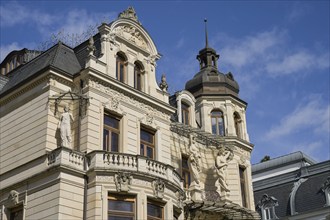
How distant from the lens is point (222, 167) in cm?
3266

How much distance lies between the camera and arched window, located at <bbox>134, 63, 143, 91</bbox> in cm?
2956

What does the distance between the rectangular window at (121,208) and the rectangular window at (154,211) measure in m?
0.95

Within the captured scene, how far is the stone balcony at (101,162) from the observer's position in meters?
23.9

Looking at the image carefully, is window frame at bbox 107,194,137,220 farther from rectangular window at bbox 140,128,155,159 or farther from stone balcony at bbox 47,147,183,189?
rectangular window at bbox 140,128,155,159

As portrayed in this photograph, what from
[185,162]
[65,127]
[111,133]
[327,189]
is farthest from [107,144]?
[327,189]

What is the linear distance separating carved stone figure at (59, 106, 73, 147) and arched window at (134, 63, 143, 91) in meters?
5.04

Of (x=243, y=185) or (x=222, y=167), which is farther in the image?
(x=243, y=185)

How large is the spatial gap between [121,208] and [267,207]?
26.4 m

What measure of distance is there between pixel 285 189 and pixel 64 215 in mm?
29318

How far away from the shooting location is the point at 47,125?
25.3 m

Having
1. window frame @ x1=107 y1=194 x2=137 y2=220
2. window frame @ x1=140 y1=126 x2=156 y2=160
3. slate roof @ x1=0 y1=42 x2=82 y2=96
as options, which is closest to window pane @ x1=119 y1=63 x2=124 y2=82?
Answer: slate roof @ x1=0 y1=42 x2=82 y2=96

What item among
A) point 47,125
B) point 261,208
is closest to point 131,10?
point 47,125

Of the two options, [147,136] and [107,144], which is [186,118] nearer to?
[147,136]

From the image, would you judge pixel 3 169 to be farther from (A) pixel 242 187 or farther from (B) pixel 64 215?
(A) pixel 242 187
